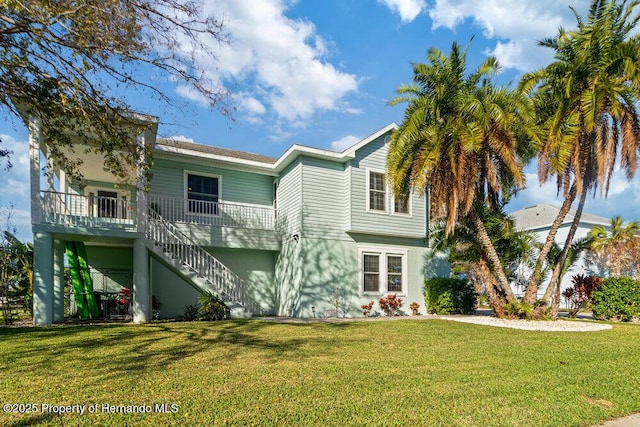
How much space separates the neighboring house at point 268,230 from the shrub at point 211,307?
278 millimetres

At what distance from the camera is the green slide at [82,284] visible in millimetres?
12094

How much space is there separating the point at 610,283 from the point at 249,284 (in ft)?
45.5

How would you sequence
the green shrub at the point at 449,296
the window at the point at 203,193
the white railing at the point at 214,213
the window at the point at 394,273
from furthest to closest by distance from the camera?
the window at the point at 394,273 < the green shrub at the point at 449,296 < the window at the point at 203,193 < the white railing at the point at 214,213

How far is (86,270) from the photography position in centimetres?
1236

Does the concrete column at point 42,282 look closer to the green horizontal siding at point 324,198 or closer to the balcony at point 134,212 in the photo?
the balcony at point 134,212

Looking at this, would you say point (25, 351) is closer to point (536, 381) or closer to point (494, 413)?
point (494, 413)

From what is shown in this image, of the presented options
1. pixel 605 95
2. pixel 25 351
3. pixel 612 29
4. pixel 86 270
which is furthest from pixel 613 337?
pixel 86 270

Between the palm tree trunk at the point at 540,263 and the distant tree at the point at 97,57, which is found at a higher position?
the distant tree at the point at 97,57

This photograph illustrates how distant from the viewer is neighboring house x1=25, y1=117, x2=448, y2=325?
13578mm

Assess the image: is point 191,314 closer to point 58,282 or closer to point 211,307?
point 211,307

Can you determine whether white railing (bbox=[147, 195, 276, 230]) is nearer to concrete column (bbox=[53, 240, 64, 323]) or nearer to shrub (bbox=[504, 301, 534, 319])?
concrete column (bbox=[53, 240, 64, 323])

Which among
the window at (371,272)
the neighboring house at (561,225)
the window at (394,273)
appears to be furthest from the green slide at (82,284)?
the neighboring house at (561,225)

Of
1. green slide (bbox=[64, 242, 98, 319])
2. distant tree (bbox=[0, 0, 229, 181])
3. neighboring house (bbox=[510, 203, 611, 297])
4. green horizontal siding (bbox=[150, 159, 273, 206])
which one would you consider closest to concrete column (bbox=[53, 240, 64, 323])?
green slide (bbox=[64, 242, 98, 319])

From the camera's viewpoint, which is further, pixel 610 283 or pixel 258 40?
pixel 610 283
